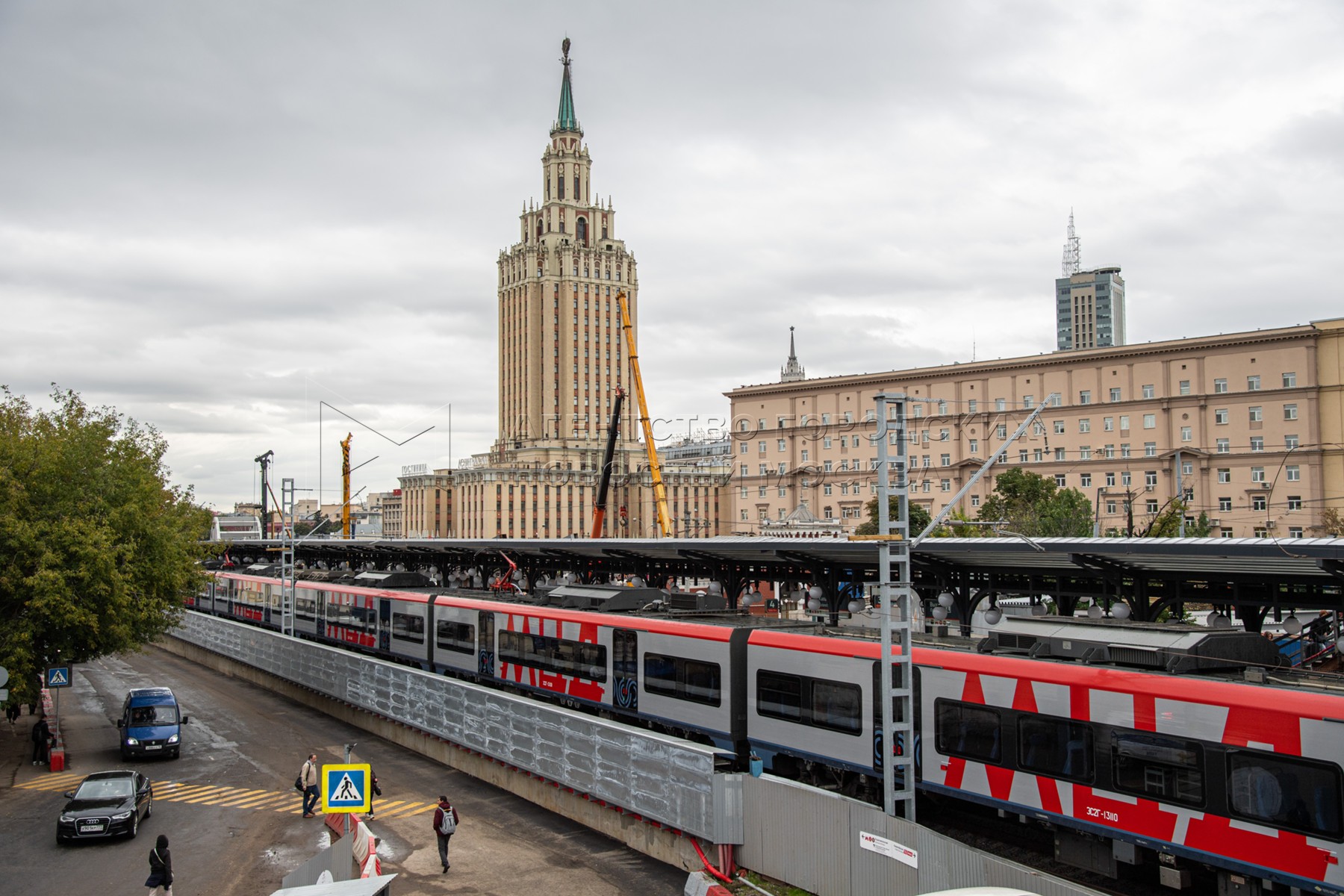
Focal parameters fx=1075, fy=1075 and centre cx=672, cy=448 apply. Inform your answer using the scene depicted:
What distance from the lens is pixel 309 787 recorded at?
22.5 meters

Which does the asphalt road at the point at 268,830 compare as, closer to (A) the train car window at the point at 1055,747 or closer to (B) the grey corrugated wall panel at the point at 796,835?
(B) the grey corrugated wall panel at the point at 796,835

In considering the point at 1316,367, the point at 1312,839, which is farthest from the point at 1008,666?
the point at 1316,367

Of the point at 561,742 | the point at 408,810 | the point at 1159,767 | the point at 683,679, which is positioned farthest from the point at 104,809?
the point at 1159,767

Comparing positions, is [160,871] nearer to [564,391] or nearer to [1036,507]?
[1036,507]

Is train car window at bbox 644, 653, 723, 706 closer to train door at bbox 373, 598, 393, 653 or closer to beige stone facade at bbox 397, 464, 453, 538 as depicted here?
train door at bbox 373, 598, 393, 653

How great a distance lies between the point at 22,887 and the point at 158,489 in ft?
53.1

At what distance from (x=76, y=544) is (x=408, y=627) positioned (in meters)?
10.8

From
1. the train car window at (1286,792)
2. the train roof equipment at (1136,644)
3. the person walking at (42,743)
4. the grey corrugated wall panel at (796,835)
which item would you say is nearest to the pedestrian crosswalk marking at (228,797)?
the person walking at (42,743)

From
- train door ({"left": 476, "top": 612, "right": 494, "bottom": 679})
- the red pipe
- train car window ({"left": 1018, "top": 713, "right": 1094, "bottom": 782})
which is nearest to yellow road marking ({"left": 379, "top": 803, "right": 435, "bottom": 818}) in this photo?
train door ({"left": 476, "top": 612, "right": 494, "bottom": 679})

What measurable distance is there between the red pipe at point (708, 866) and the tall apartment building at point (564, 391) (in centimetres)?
12784

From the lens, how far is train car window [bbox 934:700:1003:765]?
51.4 feet

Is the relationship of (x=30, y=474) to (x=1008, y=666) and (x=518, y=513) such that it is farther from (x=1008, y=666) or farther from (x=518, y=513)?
(x=518, y=513)

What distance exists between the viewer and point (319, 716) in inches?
1344

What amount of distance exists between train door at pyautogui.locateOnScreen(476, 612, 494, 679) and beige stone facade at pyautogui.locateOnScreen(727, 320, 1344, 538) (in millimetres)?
37351
